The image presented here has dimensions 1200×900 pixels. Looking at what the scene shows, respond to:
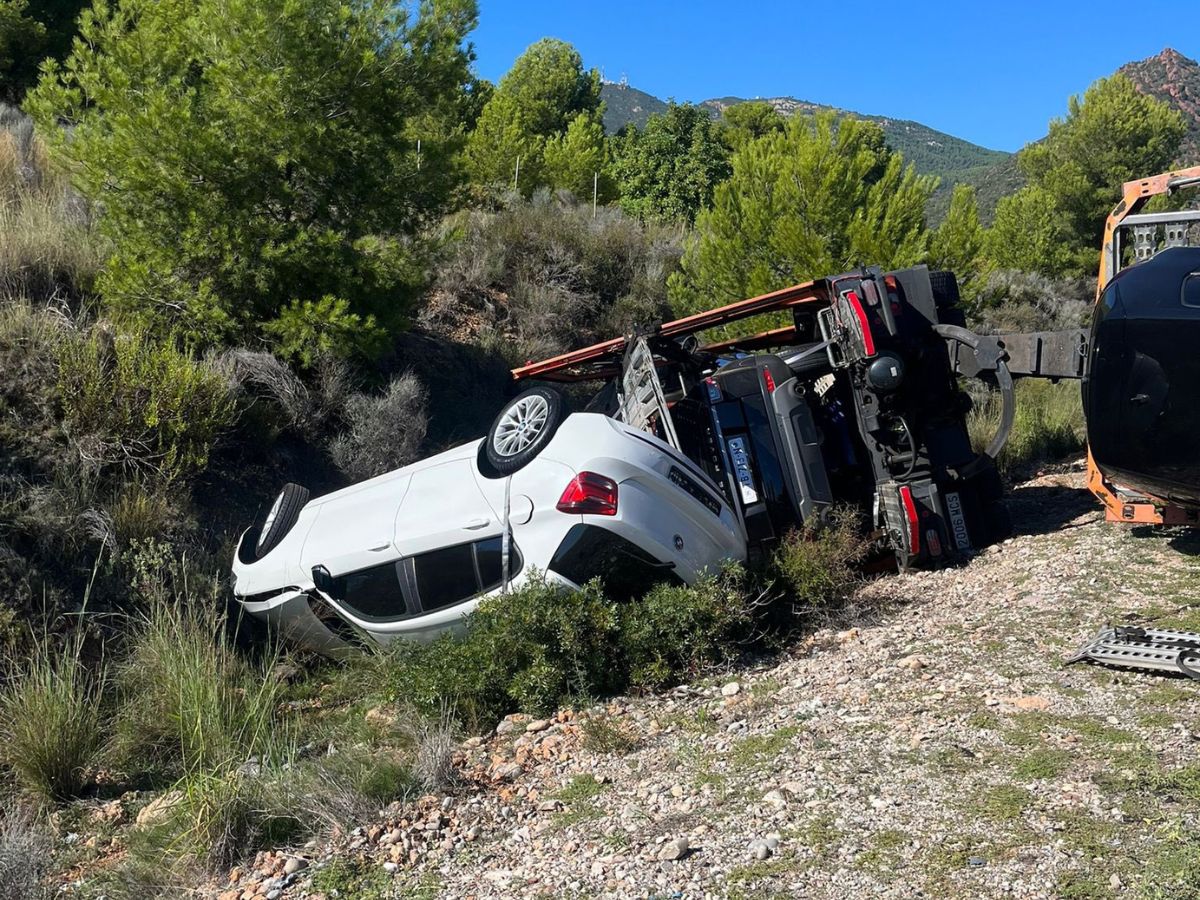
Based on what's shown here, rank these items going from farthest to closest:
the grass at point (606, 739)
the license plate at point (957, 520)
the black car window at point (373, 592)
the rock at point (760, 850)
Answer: the license plate at point (957, 520) → the black car window at point (373, 592) → the grass at point (606, 739) → the rock at point (760, 850)

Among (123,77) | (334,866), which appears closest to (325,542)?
(334,866)

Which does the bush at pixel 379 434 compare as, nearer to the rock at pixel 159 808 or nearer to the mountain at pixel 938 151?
the rock at pixel 159 808

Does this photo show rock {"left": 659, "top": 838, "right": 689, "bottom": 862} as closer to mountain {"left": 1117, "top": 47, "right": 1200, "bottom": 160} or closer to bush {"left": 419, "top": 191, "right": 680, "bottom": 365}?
bush {"left": 419, "top": 191, "right": 680, "bottom": 365}

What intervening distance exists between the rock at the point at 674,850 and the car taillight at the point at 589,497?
9.20ft

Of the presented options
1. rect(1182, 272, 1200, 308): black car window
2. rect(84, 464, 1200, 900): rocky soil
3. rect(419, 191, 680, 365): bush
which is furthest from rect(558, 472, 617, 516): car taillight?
rect(419, 191, 680, 365): bush

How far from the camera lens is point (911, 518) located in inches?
302

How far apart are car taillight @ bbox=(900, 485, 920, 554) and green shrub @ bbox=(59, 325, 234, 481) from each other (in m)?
6.16

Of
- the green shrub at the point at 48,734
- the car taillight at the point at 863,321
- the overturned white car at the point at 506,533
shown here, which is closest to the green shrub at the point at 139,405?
the overturned white car at the point at 506,533

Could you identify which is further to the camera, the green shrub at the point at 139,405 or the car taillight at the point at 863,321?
the green shrub at the point at 139,405

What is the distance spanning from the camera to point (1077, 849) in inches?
138

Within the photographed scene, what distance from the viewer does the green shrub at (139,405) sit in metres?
8.82

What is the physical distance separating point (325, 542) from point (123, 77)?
20.5ft

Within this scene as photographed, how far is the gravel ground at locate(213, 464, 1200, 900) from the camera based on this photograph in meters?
3.61

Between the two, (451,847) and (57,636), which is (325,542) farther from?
(451,847)
